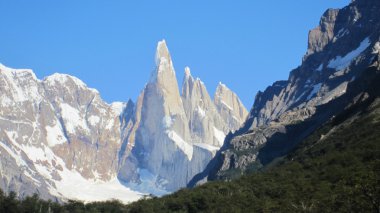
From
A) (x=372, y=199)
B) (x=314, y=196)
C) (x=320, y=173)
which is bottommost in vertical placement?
(x=372, y=199)

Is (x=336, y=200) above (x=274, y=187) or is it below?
below

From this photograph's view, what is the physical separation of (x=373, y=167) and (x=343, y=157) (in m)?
51.3

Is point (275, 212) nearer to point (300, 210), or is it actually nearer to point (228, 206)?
point (300, 210)

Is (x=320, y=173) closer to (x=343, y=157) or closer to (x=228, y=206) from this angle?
(x=343, y=157)

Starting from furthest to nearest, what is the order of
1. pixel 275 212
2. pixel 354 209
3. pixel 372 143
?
1. pixel 372 143
2. pixel 275 212
3. pixel 354 209

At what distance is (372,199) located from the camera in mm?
103438

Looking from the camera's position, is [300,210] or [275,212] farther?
[275,212]

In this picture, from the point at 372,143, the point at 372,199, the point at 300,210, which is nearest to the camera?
the point at 372,199

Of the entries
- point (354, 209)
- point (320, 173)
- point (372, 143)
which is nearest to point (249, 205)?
point (320, 173)

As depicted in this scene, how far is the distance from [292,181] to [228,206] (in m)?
17.7

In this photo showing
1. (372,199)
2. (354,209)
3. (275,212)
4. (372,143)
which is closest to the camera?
(372,199)

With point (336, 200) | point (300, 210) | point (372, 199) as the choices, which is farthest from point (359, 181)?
point (300, 210)

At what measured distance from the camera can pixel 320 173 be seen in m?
192

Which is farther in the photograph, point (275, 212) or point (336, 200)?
point (275, 212)
